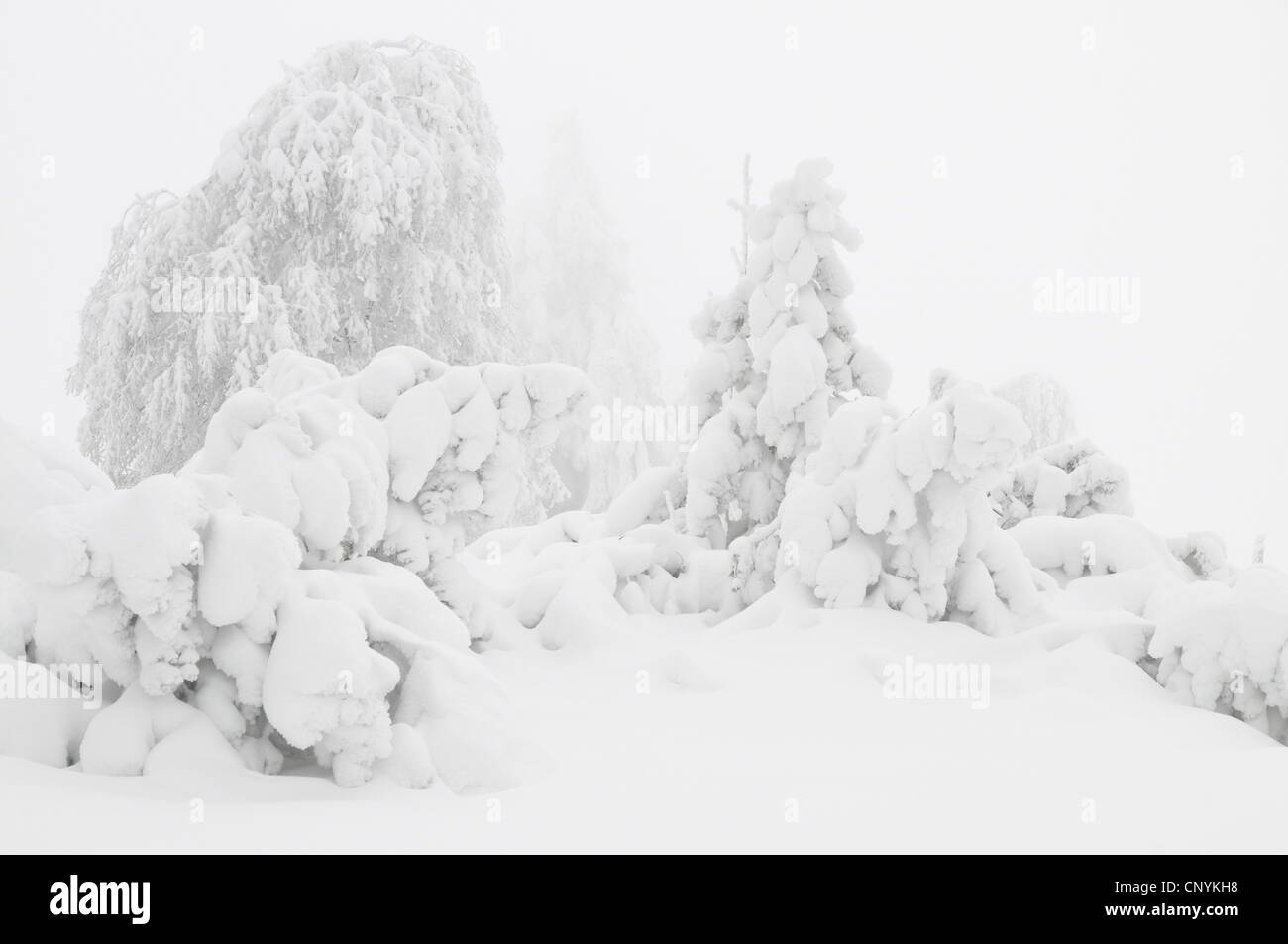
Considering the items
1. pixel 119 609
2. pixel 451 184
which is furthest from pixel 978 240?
pixel 119 609

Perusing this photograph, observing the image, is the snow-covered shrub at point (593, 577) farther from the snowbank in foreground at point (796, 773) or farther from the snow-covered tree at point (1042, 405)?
the snow-covered tree at point (1042, 405)

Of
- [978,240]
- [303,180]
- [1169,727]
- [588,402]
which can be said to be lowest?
[1169,727]

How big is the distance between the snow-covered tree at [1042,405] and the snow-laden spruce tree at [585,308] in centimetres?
759

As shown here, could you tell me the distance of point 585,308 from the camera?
22250 mm

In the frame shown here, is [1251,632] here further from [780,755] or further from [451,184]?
[451,184]

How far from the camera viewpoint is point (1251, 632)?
213 inches

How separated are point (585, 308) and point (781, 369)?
14.3 m

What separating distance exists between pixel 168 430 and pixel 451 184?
5.18 m

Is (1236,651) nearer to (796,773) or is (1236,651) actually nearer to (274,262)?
(796,773)

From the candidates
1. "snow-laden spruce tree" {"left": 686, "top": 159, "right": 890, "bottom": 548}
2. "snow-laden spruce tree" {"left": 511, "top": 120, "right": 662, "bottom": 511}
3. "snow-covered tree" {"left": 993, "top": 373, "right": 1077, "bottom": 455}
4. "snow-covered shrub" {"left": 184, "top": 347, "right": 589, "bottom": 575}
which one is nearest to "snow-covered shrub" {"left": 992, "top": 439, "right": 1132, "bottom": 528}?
"snow-laden spruce tree" {"left": 686, "top": 159, "right": 890, "bottom": 548}

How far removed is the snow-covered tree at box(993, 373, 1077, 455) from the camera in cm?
1750

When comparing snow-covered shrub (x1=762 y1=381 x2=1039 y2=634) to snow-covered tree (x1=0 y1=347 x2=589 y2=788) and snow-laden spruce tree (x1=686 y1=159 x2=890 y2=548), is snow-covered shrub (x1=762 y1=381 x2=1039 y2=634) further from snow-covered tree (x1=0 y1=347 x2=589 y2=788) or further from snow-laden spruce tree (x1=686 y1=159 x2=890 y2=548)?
snow-covered tree (x1=0 y1=347 x2=589 y2=788)

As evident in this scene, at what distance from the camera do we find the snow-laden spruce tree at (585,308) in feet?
70.5

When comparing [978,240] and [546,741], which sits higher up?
[978,240]
